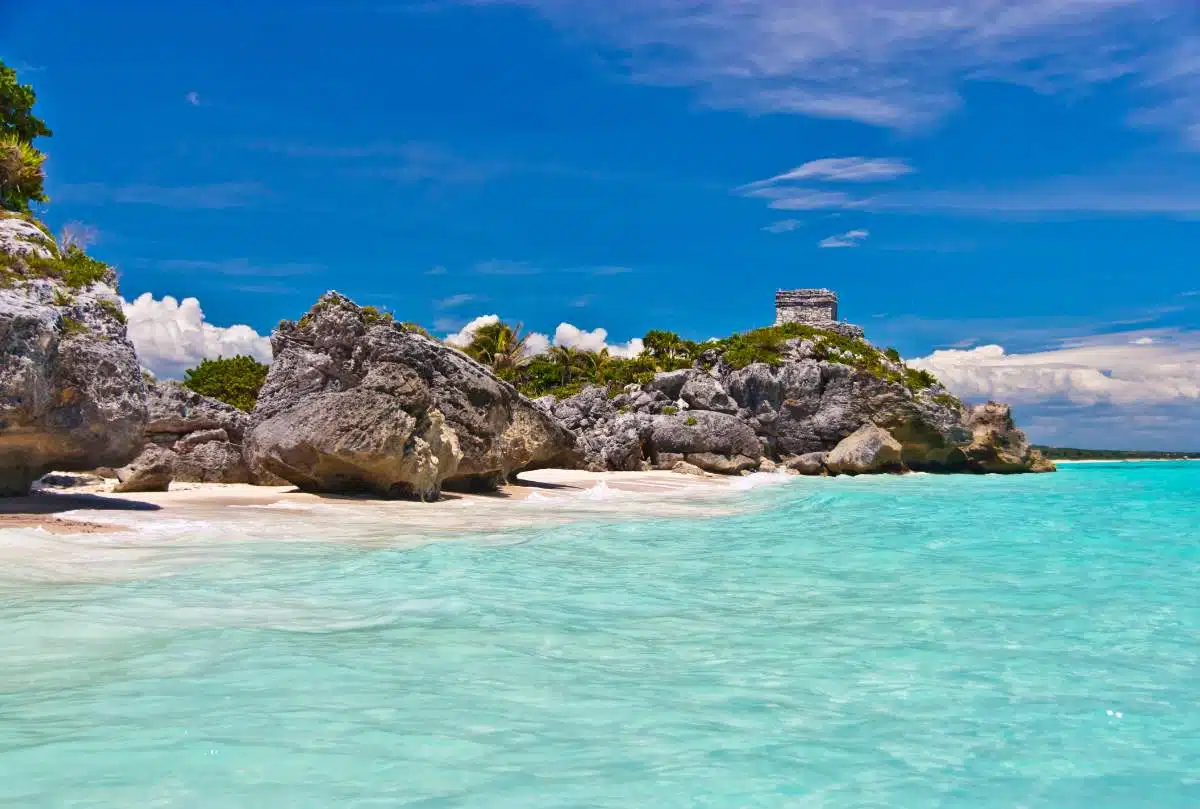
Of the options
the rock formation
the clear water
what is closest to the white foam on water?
the clear water

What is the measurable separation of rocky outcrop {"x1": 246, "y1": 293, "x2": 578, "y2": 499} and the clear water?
4291 millimetres

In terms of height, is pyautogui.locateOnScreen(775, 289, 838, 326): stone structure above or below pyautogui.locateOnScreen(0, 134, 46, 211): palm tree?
above

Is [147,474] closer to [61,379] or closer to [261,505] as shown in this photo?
[261,505]

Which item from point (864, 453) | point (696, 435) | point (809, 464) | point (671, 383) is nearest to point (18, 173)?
point (696, 435)

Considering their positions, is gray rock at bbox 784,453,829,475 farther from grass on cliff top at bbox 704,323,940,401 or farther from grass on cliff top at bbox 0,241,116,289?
grass on cliff top at bbox 0,241,116,289

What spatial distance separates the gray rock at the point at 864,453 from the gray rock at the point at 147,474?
30196 mm

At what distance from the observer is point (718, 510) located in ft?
52.7

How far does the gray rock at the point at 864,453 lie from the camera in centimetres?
3847

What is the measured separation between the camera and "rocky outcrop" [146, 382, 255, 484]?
619 inches

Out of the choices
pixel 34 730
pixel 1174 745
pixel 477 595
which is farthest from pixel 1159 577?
pixel 34 730

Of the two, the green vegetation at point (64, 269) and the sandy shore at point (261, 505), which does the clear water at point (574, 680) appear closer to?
the sandy shore at point (261, 505)

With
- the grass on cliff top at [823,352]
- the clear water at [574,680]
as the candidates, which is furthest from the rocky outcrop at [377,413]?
the grass on cliff top at [823,352]

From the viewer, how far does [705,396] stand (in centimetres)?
3762

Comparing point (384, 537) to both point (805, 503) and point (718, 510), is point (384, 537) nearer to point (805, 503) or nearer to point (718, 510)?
point (718, 510)
